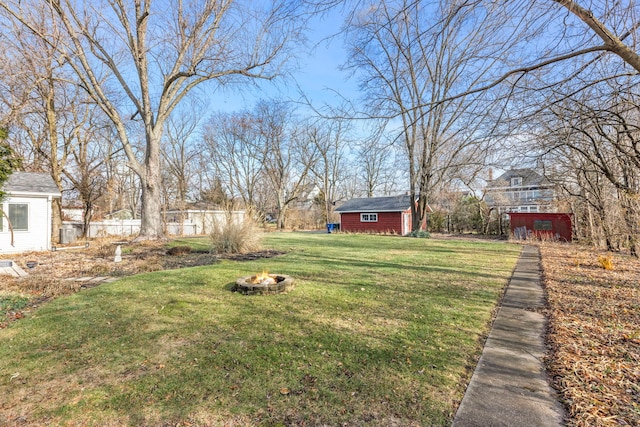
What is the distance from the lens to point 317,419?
200 cm

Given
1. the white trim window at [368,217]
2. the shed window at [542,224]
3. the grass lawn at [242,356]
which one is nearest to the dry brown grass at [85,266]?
Result: the grass lawn at [242,356]

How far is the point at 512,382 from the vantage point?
242 centimetres

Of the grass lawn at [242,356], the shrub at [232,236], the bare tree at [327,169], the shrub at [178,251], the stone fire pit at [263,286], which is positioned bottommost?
the grass lawn at [242,356]

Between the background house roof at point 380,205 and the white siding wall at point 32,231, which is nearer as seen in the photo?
the white siding wall at point 32,231

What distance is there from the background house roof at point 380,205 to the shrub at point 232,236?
1459cm

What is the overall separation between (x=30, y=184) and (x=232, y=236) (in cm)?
895

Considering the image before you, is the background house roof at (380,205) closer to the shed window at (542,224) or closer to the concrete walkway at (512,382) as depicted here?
the shed window at (542,224)

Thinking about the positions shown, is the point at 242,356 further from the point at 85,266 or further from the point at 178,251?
the point at 178,251

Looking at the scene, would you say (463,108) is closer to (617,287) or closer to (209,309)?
(209,309)

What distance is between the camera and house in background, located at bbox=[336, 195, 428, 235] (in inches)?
886

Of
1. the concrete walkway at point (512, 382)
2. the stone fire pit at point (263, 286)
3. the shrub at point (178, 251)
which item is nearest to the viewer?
the concrete walkway at point (512, 382)

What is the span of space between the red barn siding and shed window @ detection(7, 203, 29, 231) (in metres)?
19.1

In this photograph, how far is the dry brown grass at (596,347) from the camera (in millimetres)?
2100

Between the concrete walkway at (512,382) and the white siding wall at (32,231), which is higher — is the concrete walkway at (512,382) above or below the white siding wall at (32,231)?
below
